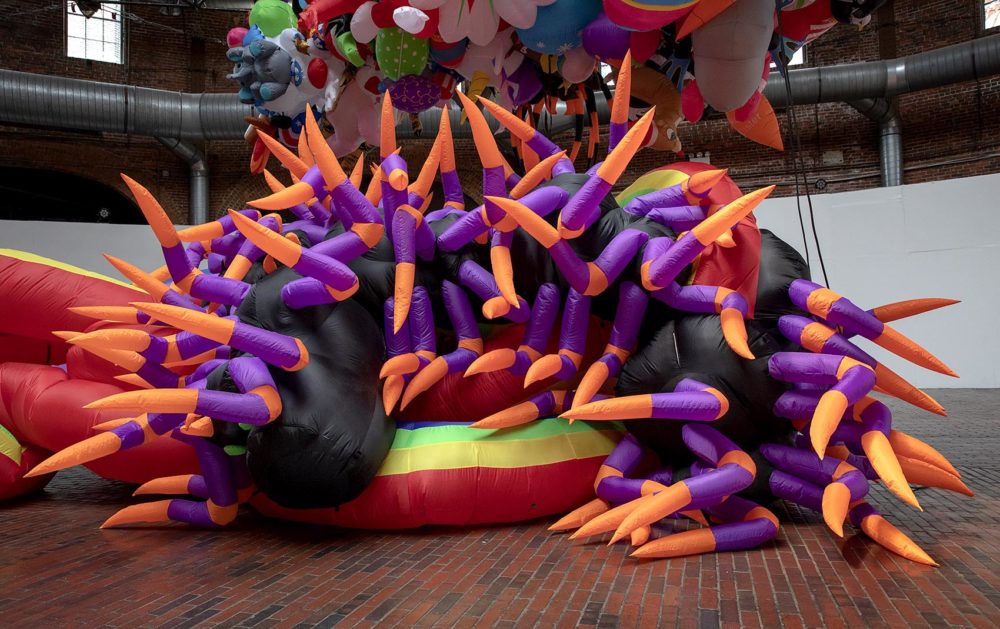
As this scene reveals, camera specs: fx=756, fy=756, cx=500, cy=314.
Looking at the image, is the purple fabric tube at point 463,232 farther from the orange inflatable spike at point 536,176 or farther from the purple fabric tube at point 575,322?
the purple fabric tube at point 575,322

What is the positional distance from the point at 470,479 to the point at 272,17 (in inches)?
143

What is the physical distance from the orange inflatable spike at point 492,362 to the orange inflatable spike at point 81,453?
144 cm

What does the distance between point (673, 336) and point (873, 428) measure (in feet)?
2.88

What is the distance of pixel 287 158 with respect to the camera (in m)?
3.81

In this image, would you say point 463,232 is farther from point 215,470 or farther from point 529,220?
point 215,470

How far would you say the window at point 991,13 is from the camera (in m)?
10.4

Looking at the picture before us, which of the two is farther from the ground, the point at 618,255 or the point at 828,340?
the point at 618,255

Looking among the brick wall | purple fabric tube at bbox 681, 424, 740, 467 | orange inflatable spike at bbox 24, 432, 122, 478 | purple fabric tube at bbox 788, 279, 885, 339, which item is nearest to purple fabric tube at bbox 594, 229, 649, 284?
purple fabric tube at bbox 681, 424, 740, 467

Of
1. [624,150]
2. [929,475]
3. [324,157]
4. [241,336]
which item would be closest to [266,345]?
[241,336]

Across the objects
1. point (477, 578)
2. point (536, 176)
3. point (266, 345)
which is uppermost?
point (536, 176)

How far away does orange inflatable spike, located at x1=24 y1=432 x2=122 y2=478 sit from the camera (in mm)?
2781

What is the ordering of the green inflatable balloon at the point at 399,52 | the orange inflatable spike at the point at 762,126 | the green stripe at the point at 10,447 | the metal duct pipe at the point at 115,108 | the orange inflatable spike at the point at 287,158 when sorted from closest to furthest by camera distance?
the orange inflatable spike at the point at 287,158, the green stripe at the point at 10,447, the green inflatable balloon at the point at 399,52, the orange inflatable spike at the point at 762,126, the metal duct pipe at the point at 115,108

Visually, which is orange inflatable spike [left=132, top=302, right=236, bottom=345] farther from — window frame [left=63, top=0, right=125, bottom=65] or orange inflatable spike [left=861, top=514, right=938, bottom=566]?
window frame [left=63, top=0, right=125, bottom=65]

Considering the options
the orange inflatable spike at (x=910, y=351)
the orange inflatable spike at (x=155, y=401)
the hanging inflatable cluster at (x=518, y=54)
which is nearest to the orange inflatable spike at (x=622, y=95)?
the hanging inflatable cluster at (x=518, y=54)
